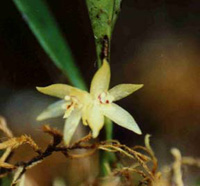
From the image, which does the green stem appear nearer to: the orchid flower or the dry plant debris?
the orchid flower

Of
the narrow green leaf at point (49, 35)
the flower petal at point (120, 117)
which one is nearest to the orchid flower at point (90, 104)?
the flower petal at point (120, 117)

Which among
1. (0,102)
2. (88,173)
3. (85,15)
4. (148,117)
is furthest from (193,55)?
(0,102)

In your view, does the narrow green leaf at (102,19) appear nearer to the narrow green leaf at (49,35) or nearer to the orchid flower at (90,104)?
the orchid flower at (90,104)

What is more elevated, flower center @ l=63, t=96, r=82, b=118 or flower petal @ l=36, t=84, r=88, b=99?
flower petal @ l=36, t=84, r=88, b=99

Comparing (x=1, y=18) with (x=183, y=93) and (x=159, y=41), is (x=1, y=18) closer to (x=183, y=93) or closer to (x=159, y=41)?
(x=159, y=41)

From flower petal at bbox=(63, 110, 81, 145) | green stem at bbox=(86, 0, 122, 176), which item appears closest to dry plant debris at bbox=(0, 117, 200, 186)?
flower petal at bbox=(63, 110, 81, 145)

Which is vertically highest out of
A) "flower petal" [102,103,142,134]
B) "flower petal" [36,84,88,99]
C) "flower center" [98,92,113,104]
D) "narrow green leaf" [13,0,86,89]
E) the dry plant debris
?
"narrow green leaf" [13,0,86,89]
